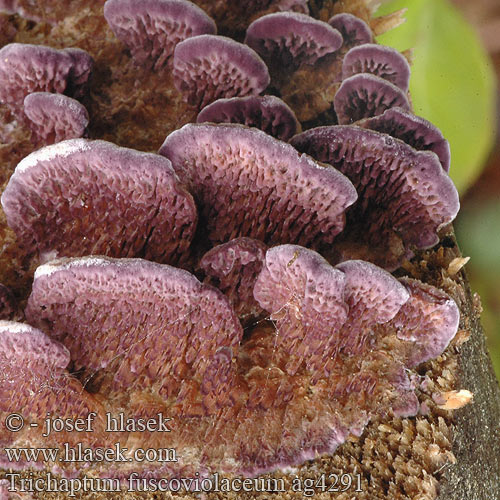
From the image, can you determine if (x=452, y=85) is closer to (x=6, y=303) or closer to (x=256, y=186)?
(x=256, y=186)

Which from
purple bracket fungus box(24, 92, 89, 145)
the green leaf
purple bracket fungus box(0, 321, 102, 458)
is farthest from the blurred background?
purple bracket fungus box(0, 321, 102, 458)

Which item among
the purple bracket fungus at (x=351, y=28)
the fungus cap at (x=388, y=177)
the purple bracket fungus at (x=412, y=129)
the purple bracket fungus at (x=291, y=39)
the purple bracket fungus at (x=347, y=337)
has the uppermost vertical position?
the purple bracket fungus at (x=351, y=28)

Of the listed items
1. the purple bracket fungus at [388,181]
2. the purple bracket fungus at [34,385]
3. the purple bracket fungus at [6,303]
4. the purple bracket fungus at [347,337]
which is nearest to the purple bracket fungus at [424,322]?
the purple bracket fungus at [347,337]

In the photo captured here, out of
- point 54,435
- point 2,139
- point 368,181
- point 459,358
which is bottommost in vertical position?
point 54,435

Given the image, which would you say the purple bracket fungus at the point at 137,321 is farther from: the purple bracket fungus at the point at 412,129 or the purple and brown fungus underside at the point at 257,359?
the purple bracket fungus at the point at 412,129

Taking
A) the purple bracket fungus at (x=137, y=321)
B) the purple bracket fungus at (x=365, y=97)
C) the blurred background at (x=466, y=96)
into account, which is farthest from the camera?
the blurred background at (x=466, y=96)

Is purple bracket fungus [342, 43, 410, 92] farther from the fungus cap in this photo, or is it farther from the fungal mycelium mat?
the fungus cap

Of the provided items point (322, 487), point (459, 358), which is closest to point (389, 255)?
point (459, 358)

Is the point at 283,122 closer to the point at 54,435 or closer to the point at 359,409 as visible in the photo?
the point at 359,409
